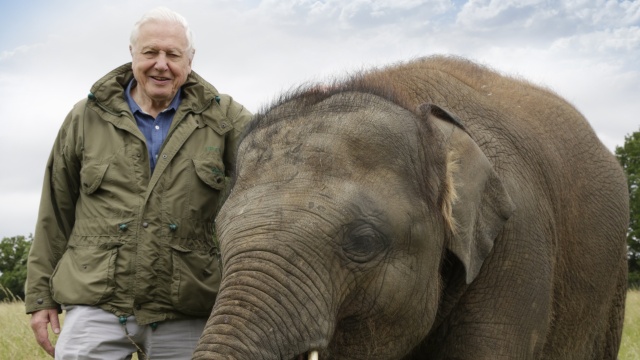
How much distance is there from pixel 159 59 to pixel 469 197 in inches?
98.2

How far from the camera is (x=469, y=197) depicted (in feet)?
18.3

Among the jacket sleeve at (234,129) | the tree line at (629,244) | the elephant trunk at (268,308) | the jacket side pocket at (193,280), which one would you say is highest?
the jacket sleeve at (234,129)

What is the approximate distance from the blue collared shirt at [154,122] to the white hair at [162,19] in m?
0.39

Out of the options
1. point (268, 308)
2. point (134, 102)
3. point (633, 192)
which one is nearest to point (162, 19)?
point (134, 102)

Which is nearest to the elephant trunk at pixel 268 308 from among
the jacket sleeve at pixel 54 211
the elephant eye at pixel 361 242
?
the elephant eye at pixel 361 242

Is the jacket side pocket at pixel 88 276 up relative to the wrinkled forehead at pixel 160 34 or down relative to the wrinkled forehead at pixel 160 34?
down

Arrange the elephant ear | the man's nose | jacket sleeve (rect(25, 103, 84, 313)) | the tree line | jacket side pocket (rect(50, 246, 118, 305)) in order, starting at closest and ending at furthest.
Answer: the elephant ear → jacket side pocket (rect(50, 246, 118, 305)) → the man's nose → jacket sleeve (rect(25, 103, 84, 313)) → the tree line

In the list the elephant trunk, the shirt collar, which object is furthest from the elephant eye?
the shirt collar

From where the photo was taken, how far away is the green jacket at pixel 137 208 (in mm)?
6770

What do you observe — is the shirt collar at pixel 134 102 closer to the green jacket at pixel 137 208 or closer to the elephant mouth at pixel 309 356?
the green jacket at pixel 137 208

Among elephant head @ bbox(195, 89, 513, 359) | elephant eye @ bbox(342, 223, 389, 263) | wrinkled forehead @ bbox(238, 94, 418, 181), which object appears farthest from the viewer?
wrinkled forehead @ bbox(238, 94, 418, 181)

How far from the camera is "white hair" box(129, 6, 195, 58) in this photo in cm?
696

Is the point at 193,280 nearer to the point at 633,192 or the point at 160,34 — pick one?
the point at 160,34

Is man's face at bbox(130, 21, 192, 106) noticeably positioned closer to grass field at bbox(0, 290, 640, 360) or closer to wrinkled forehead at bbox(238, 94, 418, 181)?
wrinkled forehead at bbox(238, 94, 418, 181)
